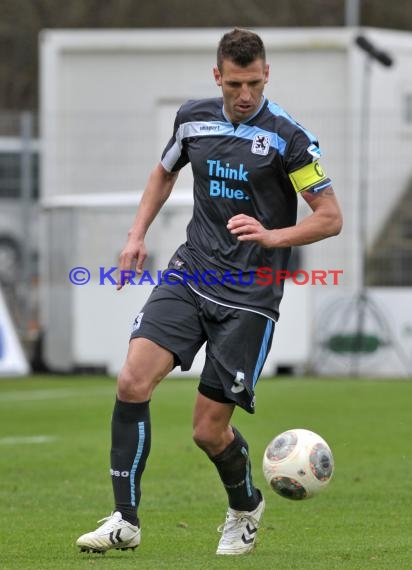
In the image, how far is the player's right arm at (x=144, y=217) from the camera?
21.8ft

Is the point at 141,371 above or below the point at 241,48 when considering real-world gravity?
below

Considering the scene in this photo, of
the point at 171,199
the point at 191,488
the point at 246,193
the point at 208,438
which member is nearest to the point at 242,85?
the point at 246,193

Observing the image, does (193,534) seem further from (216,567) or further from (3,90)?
(3,90)

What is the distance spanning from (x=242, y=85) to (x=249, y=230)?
67 centimetres

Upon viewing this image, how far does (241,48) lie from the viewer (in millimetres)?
6332

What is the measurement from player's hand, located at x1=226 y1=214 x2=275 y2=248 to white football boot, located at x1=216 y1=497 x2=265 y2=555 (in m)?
1.34

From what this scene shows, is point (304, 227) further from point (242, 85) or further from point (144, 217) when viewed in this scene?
point (144, 217)

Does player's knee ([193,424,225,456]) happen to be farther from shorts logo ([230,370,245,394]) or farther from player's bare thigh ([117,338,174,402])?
player's bare thigh ([117,338,174,402])

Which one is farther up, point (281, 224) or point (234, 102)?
point (234, 102)

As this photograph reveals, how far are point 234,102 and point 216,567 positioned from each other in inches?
79.0

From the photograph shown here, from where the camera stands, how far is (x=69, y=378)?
19.3 m

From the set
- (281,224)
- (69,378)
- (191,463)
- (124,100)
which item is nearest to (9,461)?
(191,463)

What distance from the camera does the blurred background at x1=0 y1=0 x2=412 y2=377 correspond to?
19625 mm

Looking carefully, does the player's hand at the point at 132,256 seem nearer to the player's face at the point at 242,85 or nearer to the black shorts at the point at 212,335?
the black shorts at the point at 212,335
